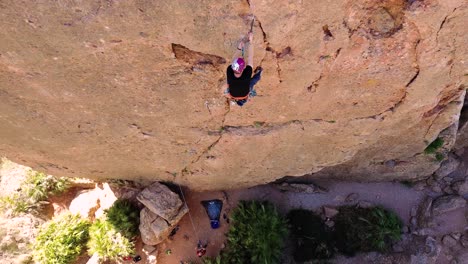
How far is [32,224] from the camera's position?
11.9 m

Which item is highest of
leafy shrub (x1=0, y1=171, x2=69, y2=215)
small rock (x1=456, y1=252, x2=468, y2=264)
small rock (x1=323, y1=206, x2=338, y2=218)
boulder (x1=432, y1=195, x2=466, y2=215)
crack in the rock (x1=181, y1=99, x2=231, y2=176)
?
leafy shrub (x1=0, y1=171, x2=69, y2=215)

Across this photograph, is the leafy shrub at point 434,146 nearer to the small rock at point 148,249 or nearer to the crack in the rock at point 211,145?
the crack in the rock at point 211,145

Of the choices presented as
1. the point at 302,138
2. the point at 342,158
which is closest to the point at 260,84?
the point at 302,138

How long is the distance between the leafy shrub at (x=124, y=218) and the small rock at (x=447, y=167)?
8.65 meters

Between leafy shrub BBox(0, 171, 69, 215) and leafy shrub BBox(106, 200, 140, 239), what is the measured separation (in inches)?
87.5

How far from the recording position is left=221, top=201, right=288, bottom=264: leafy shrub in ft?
34.2

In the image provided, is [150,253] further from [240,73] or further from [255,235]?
[240,73]

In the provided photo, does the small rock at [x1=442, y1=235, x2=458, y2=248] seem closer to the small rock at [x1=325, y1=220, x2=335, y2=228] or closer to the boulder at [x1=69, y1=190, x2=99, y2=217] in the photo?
the small rock at [x1=325, y1=220, x2=335, y2=228]

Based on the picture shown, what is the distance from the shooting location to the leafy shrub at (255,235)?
10438 millimetres

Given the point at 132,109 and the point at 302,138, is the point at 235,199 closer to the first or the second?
the point at 302,138

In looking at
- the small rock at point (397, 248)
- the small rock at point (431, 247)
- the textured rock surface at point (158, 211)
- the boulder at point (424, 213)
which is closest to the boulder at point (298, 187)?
the small rock at point (397, 248)

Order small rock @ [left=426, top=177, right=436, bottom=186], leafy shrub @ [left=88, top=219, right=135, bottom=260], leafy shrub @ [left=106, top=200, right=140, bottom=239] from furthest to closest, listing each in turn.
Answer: small rock @ [left=426, top=177, right=436, bottom=186]
leafy shrub @ [left=106, top=200, right=140, bottom=239]
leafy shrub @ [left=88, top=219, right=135, bottom=260]

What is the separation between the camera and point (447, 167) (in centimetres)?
1177

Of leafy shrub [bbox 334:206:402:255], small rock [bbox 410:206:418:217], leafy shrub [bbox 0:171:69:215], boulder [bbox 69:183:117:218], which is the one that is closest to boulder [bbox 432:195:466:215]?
small rock [bbox 410:206:418:217]
